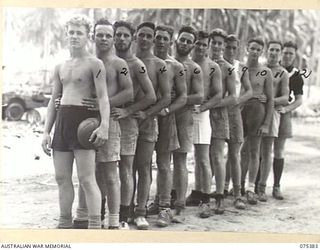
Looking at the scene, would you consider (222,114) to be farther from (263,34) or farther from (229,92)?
(263,34)

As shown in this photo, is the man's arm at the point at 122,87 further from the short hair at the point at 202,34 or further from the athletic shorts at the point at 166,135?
the short hair at the point at 202,34

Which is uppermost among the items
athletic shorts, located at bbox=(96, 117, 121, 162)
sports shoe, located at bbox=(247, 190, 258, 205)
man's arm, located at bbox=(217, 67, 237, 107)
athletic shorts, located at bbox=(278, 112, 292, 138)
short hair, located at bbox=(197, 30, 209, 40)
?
short hair, located at bbox=(197, 30, 209, 40)

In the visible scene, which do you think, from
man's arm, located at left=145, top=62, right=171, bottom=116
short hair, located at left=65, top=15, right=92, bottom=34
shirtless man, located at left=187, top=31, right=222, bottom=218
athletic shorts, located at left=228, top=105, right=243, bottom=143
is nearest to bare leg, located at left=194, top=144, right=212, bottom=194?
shirtless man, located at left=187, top=31, right=222, bottom=218

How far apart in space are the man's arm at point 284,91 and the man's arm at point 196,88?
0.90ft

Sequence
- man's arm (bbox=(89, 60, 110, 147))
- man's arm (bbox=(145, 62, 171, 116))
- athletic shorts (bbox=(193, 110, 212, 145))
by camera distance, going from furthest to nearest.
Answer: athletic shorts (bbox=(193, 110, 212, 145)) < man's arm (bbox=(145, 62, 171, 116)) < man's arm (bbox=(89, 60, 110, 147))

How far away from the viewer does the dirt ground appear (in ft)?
5.96

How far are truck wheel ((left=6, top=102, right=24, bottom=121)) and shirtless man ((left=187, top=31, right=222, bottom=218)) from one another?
Result: 57 centimetres

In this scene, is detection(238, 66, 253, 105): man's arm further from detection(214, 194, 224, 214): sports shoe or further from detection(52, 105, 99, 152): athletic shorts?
detection(52, 105, 99, 152): athletic shorts

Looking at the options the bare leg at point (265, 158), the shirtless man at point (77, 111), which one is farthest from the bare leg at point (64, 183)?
the bare leg at point (265, 158)

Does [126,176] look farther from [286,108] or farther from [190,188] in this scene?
[286,108]

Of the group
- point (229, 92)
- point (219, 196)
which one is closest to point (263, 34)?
point (229, 92)

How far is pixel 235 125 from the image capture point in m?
1.91

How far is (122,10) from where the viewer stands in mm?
1819

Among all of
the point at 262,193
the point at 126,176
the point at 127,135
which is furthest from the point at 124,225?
the point at 262,193
